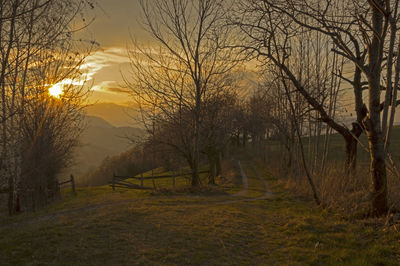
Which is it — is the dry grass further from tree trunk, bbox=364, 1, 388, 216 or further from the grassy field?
the grassy field

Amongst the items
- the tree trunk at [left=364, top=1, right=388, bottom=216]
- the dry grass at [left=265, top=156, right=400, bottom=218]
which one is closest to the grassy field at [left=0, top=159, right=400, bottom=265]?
the dry grass at [left=265, top=156, right=400, bottom=218]

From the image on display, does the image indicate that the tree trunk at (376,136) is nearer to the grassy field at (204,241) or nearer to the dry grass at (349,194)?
the dry grass at (349,194)

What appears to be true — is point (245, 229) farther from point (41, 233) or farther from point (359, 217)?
point (41, 233)

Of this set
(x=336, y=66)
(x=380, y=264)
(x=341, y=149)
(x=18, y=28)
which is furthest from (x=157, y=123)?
(x=341, y=149)

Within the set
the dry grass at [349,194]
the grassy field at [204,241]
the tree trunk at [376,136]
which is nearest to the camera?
the grassy field at [204,241]

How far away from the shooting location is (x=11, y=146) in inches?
497

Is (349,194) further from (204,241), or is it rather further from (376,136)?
(204,241)

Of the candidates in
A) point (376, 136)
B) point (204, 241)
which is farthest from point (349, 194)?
point (204, 241)

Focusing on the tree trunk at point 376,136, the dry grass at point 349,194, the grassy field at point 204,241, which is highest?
the tree trunk at point 376,136

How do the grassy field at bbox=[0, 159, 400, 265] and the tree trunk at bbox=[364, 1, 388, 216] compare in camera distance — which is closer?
the grassy field at bbox=[0, 159, 400, 265]

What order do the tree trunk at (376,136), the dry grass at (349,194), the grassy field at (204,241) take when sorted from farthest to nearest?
the dry grass at (349,194) → the tree trunk at (376,136) → the grassy field at (204,241)

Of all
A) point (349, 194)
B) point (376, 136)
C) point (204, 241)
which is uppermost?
point (376, 136)

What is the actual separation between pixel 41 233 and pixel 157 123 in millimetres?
11463

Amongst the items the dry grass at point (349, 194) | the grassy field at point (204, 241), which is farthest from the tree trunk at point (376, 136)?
the grassy field at point (204, 241)
